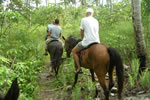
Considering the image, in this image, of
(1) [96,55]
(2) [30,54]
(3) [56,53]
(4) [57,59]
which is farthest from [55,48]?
(1) [96,55]

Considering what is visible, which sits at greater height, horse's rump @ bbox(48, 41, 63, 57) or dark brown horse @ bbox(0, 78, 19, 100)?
dark brown horse @ bbox(0, 78, 19, 100)

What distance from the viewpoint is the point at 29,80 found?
5.73m

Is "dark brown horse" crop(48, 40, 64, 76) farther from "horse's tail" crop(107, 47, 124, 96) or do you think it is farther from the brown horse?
"horse's tail" crop(107, 47, 124, 96)

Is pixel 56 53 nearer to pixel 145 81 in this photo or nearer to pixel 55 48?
pixel 55 48

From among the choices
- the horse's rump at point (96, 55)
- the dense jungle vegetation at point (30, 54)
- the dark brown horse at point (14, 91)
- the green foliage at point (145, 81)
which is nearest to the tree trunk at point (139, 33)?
the dense jungle vegetation at point (30, 54)

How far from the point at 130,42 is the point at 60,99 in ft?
16.1

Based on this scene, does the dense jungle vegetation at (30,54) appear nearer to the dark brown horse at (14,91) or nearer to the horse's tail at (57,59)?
the horse's tail at (57,59)

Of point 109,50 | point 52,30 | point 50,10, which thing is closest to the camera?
point 109,50

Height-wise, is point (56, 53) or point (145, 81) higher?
point (56, 53)

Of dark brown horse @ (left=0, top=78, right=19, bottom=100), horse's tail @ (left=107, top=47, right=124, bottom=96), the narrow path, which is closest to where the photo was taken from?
dark brown horse @ (left=0, top=78, right=19, bottom=100)

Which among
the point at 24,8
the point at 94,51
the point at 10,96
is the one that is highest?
the point at 24,8

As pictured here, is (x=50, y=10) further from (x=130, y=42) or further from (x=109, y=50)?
(x=109, y=50)

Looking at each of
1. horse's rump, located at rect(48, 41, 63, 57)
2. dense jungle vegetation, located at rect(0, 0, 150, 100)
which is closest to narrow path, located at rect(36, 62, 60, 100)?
dense jungle vegetation, located at rect(0, 0, 150, 100)

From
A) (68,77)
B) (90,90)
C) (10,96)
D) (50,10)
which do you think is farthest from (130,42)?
(50,10)
